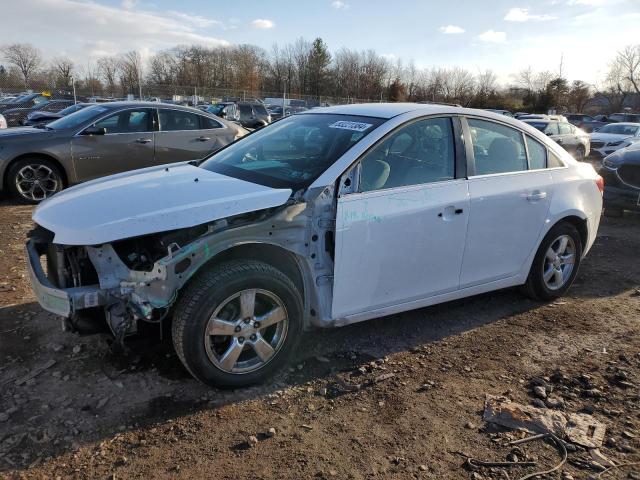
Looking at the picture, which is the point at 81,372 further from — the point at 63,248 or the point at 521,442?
the point at 521,442

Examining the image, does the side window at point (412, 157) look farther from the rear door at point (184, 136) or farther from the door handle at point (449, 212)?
the rear door at point (184, 136)

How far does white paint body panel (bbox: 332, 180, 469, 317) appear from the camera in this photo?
3316mm

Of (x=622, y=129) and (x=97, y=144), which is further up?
(x=622, y=129)

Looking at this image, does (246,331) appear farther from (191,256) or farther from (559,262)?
(559,262)

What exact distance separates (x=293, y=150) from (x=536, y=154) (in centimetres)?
221

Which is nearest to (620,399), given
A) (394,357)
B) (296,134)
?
(394,357)

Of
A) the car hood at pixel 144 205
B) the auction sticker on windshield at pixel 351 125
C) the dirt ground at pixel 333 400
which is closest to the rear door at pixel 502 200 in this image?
the dirt ground at pixel 333 400

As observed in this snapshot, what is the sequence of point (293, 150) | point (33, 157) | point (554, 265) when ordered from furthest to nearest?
1. point (33, 157)
2. point (554, 265)
3. point (293, 150)

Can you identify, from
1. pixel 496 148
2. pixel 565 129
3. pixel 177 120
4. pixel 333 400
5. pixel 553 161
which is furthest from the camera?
pixel 565 129

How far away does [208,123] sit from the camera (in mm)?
9195

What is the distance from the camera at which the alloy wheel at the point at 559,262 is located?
4.69m

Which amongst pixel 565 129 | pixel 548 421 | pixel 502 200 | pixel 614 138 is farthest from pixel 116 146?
pixel 614 138

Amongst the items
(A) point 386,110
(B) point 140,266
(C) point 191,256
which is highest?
(A) point 386,110

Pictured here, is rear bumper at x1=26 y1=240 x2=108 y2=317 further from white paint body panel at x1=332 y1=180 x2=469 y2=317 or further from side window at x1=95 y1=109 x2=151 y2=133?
side window at x1=95 y1=109 x2=151 y2=133
